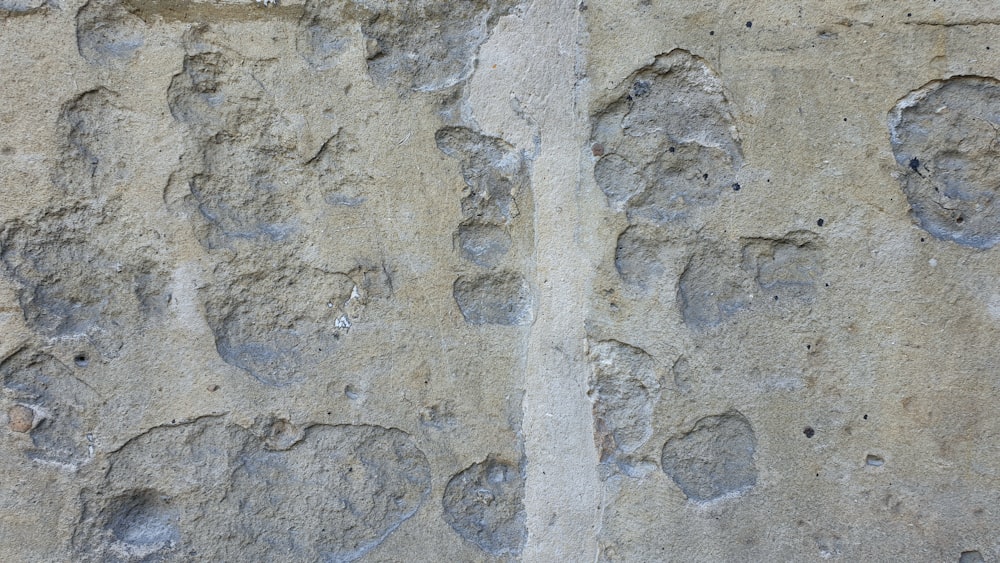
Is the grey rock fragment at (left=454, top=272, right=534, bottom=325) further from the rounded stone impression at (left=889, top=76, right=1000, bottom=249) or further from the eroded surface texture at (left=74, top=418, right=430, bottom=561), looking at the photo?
the rounded stone impression at (left=889, top=76, right=1000, bottom=249)

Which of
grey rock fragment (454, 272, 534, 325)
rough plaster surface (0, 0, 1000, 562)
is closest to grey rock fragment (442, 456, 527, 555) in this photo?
rough plaster surface (0, 0, 1000, 562)

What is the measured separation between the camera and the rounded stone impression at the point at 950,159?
1432mm

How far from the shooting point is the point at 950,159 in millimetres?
1450

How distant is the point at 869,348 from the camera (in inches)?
58.5

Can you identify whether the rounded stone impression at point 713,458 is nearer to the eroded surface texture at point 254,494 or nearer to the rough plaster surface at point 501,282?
the rough plaster surface at point 501,282

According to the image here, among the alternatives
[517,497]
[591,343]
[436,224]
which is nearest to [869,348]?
[591,343]

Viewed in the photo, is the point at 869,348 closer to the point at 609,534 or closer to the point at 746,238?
the point at 746,238

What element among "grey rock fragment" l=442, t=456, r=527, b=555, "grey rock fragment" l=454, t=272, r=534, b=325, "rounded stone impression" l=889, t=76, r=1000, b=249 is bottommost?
"grey rock fragment" l=442, t=456, r=527, b=555

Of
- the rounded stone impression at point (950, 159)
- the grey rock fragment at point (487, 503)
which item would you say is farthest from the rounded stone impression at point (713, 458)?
the rounded stone impression at point (950, 159)

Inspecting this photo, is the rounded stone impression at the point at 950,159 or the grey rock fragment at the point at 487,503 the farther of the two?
the grey rock fragment at the point at 487,503

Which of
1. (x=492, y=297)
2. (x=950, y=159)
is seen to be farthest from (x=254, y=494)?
(x=950, y=159)

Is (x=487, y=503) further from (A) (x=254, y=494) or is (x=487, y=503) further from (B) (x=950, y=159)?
(B) (x=950, y=159)

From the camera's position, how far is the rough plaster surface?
4.72 feet

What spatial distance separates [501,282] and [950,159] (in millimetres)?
899
